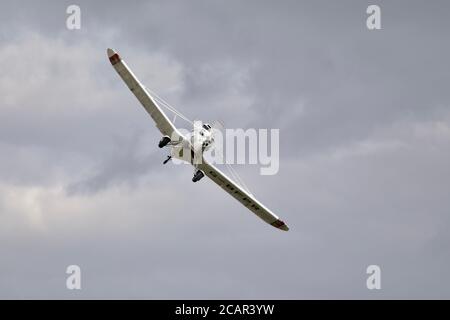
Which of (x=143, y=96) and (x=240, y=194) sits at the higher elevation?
(x=143, y=96)

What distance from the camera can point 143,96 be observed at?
3492 inches

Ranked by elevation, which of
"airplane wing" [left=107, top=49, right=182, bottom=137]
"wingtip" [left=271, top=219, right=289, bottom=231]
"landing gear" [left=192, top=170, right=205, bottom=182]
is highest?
"airplane wing" [left=107, top=49, right=182, bottom=137]

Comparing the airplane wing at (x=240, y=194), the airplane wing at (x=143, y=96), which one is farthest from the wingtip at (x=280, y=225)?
the airplane wing at (x=143, y=96)

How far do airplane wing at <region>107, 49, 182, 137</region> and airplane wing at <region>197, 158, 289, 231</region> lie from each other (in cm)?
521

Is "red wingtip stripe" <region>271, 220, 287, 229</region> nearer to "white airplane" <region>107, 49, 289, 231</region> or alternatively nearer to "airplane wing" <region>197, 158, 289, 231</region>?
"airplane wing" <region>197, 158, 289, 231</region>

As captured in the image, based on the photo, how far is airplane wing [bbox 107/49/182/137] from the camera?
288 ft

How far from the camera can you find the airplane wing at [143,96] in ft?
288

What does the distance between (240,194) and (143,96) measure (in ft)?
51.2

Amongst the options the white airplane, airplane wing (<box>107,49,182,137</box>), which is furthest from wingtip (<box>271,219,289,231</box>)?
airplane wing (<box>107,49,182,137</box>)

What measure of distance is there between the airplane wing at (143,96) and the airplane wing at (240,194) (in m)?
5.21

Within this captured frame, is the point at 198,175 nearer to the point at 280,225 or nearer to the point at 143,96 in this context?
the point at 143,96

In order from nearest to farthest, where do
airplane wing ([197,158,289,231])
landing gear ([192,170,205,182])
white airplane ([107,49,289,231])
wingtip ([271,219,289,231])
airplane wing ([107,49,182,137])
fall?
1. airplane wing ([107,49,182,137])
2. white airplane ([107,49,289,231])
3. landing gear ([192,170,205,182])
4. airplane wing ([197,158,289,231])
5. wingtip ([271,219,289,231])

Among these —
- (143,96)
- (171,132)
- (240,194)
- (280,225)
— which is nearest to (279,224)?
(280,225)
